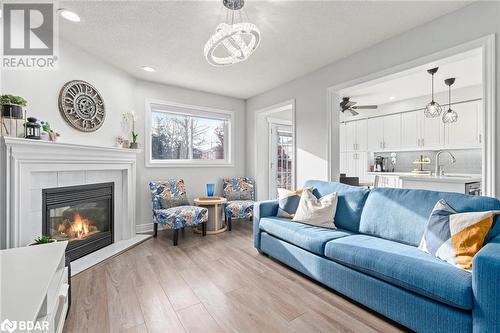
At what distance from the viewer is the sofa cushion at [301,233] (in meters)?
2.18

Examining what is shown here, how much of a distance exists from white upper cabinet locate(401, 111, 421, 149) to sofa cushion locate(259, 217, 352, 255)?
4155 mm

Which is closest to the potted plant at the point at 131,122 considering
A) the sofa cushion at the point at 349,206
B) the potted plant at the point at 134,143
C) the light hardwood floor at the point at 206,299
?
the potted plant at the point at 134,143

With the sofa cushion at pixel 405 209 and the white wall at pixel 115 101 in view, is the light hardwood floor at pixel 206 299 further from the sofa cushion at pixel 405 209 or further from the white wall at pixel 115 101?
the white wall at pixel 115 101

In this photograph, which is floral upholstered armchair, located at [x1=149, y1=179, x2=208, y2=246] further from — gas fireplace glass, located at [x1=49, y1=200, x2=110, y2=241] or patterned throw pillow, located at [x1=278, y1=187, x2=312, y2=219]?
patterned throw pillow, located at [x1=278, y1=187, x2=312, y2=219]

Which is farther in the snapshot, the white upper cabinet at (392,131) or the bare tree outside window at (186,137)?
the white upper cabinet at (392,131)

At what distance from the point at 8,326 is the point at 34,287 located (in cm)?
30

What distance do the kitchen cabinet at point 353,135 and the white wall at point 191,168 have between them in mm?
3366

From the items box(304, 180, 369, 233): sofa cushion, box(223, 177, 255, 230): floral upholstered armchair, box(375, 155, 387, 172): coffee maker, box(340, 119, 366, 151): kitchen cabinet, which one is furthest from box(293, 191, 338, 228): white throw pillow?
box(340, 119, 366, 151): kitchen cabinet

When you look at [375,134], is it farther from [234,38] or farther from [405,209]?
[234,38]

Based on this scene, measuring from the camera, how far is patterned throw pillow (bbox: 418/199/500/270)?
1480 millimetres

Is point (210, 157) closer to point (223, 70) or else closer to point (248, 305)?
point (223, 70)

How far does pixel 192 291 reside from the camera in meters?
2.08

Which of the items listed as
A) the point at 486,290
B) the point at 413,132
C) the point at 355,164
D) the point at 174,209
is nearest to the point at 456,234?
the point at 486,290

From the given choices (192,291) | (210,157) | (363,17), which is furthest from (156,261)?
(363,17)
